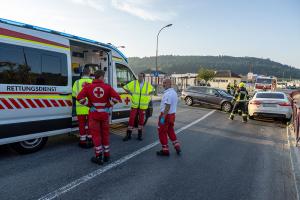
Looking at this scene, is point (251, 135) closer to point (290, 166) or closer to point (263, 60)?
point (290, 166)

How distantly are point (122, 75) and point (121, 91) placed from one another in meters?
0.53

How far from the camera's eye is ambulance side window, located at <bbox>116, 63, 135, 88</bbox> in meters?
8.34

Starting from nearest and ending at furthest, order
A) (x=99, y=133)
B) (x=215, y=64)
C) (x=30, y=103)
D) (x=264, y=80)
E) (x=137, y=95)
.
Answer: (x=99, y=133) < (x=30, y=103) < (x=137, y=95) < (x=264, y=80) < (x=215, y=64)

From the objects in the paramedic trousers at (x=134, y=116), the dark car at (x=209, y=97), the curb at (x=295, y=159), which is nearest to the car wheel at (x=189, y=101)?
the dark car at (x=209, y=97)

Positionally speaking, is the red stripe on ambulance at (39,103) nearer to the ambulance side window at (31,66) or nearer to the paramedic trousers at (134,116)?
the ambulance side window at (31,66)

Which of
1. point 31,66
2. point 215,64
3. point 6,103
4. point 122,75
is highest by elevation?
point 215,64

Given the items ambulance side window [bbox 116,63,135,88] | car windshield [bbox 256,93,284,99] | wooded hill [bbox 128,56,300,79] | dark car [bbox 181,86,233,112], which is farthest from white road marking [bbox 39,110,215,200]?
wooded hill [bbox 128,56,300,79]

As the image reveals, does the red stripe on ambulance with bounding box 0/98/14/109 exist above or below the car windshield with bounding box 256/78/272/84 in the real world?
below

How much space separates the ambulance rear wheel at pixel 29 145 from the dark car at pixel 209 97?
12.8m

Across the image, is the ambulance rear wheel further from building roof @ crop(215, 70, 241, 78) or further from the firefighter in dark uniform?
building roof @ crop(215, 70, 241, 78)

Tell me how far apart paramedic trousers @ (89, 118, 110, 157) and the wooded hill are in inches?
4745

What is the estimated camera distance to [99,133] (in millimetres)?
5438

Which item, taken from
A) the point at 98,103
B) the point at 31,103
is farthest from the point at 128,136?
the point at 31,103

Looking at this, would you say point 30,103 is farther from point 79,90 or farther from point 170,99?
point 170,99
